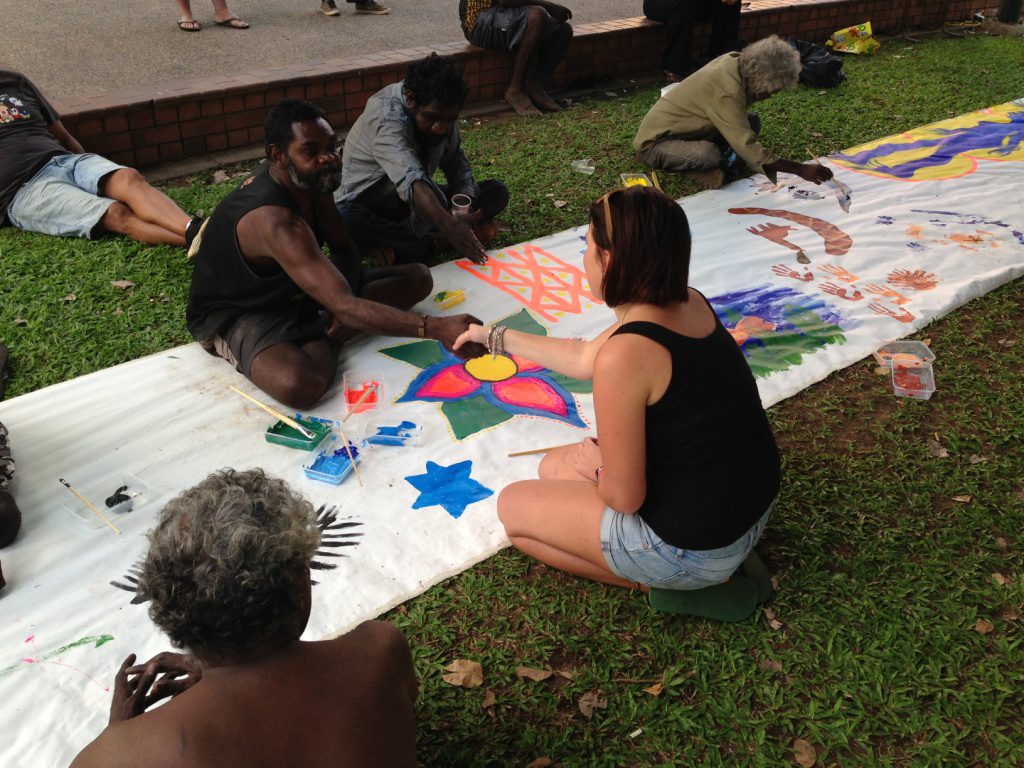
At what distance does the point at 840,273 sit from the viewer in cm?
461

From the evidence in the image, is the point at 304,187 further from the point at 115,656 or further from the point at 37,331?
the point at 115,656

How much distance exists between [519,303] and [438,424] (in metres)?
1.11

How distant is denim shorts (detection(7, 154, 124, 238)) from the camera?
15.1 ft

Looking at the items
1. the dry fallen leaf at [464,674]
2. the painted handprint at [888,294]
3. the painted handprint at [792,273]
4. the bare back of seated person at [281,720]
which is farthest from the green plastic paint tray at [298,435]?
the painted handprint at [888,294]

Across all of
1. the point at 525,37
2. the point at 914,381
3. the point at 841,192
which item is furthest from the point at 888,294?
the point at 525,37

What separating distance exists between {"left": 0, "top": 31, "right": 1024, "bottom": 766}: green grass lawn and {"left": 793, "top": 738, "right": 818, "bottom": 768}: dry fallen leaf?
20mm

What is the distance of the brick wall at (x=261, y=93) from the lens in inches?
209

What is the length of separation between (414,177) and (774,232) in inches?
90.6

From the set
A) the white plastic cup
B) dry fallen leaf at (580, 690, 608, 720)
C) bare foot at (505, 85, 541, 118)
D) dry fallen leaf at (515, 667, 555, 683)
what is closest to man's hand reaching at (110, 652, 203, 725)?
dry fallen leaf at (515, 667, 555, 683)

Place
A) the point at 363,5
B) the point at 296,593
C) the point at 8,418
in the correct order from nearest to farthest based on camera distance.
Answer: the point at 296,593 < the point at 8,418 < the point at 363,5

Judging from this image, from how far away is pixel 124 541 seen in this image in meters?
2.80

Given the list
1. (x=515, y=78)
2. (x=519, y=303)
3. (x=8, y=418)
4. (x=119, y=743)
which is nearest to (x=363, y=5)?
(x=515, y=78)

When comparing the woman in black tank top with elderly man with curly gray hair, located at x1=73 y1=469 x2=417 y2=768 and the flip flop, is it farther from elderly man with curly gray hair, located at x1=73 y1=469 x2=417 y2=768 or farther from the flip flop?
the flip flop

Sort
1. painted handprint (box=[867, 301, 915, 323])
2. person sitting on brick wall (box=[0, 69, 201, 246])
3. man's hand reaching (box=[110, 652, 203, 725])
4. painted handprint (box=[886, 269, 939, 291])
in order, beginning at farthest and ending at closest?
1. person sitting on brick wall (box=[0, 69, 201, 246])
2. painted handprint (box=[886, 269, 939, 291])
3. painted handprint (box=[867, 301, 915, 323])
4. man's hand reaching (box=[110, 652, 203, 725])
